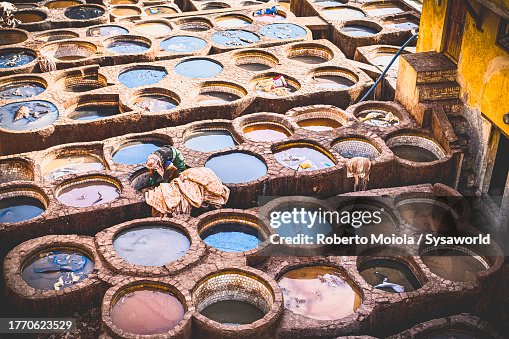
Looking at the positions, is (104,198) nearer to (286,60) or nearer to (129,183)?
(129,183)

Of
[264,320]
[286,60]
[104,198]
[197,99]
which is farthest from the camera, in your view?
[286,60]

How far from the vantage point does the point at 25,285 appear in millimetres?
9352

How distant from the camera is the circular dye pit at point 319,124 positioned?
1406 centimetres

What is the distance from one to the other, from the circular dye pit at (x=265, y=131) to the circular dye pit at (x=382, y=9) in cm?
771

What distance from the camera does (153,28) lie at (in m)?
18.7

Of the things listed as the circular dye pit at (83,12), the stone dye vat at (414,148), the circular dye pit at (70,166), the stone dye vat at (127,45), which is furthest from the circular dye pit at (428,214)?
the circular dye pit at (83,12)

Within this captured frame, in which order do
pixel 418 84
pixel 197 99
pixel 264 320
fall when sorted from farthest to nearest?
pixel 197 99 < pixel 418 84 < pixel 264 320

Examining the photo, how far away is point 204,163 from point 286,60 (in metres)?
5.37

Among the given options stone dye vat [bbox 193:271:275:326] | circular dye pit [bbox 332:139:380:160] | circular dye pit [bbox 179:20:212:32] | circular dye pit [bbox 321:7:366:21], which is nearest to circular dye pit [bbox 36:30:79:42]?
circular dye pit [bbox 179:20:212:32]

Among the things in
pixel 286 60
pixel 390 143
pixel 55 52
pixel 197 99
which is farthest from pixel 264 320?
pixel 55 52

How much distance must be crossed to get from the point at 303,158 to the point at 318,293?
3613mm

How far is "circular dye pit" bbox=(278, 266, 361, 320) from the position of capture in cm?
959

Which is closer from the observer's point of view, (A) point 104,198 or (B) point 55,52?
(A) point 104,198

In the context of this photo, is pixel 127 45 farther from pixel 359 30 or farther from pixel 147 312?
pixel 147 312
